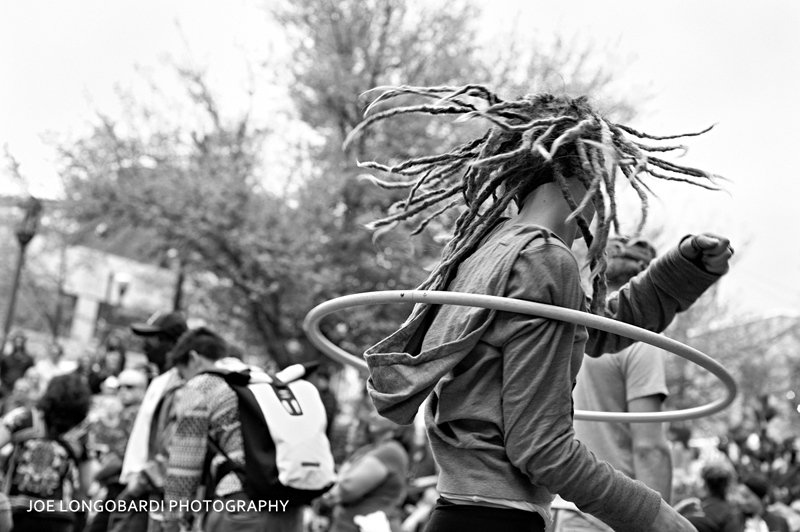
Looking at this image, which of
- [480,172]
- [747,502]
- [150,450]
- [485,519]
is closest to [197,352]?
[150,450]

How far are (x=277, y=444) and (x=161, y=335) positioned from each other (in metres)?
2.10

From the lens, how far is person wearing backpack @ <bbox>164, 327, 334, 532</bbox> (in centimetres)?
441

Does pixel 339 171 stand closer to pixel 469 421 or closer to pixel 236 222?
pixel 236 222

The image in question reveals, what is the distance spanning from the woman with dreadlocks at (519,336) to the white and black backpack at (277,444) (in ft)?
6.74

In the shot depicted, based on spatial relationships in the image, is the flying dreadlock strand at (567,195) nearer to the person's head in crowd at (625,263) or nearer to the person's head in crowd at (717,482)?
the person's head in crowd at (625,263)

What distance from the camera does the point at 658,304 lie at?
2963 mm

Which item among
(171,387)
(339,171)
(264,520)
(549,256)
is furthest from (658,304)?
(339,171)

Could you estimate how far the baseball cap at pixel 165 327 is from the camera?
616cm

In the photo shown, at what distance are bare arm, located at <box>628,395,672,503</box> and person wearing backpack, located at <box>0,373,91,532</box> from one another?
3.22 meters

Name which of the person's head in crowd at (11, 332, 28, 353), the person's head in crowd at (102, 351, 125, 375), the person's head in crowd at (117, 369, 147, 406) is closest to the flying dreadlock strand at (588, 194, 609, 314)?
the person's head in crowd at (117, 369, 147, 406)

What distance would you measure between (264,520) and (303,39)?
13.3m

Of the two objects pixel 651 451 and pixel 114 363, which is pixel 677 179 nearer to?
pixel 651 451

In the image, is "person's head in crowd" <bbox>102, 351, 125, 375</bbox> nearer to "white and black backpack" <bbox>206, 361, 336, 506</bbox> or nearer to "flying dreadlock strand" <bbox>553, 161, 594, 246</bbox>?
"white and black backpack" <bbox>206, 361, 336, 506</bbox>

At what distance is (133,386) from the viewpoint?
27.6 ft
